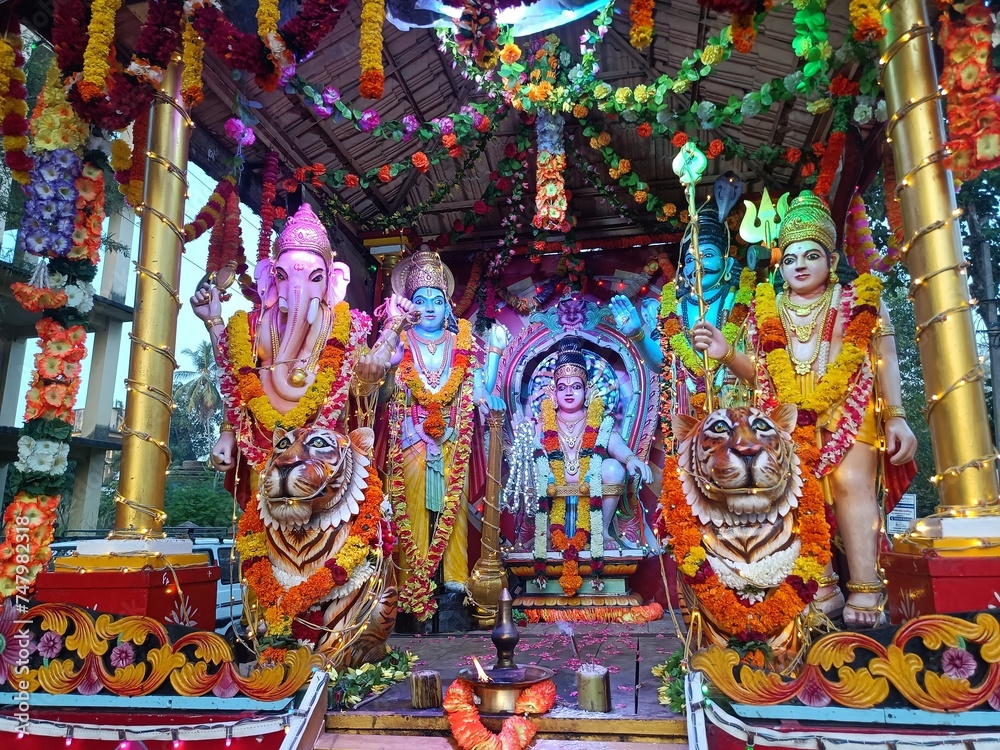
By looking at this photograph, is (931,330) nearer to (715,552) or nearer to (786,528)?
(786,528)

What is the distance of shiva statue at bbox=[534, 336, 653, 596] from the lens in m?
6.06

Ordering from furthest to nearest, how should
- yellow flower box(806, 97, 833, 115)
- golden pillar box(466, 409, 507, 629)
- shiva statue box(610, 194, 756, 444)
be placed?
shiva statue box(610, 194, 756, 444)
golden pillar box(466, 409, 507, 629)
yellow flower box(806, 97, 833, 115)

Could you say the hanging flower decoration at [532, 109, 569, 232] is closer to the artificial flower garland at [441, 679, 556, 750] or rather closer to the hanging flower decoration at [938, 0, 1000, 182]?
the hanging flower decoration at [938, 0, 1000, 182]

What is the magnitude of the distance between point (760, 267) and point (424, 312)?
311 centimetres

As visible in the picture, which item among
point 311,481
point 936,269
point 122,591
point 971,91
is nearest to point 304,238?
point 311,481

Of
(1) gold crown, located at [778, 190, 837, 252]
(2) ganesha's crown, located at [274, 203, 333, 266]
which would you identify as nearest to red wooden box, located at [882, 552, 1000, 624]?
(1) gold crown, located at [778, 190, 837, 252]

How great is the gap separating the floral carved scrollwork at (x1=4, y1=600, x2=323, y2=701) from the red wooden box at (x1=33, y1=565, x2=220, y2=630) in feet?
0.65

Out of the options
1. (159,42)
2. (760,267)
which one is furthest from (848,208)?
(159,42)

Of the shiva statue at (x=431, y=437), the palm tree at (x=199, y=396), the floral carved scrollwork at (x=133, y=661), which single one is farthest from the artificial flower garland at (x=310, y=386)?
the palm tree at (x=199, y=396)

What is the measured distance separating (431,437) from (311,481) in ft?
7.50

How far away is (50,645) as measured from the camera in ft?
9.87

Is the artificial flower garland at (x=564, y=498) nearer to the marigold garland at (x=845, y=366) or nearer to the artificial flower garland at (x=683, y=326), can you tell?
the artificial flower garland at (x=683, y=326)

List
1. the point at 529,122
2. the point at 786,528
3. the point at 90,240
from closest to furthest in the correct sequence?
the point at 786,528 < the point at 90,240 < the point at 529,122

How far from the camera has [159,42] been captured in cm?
369
